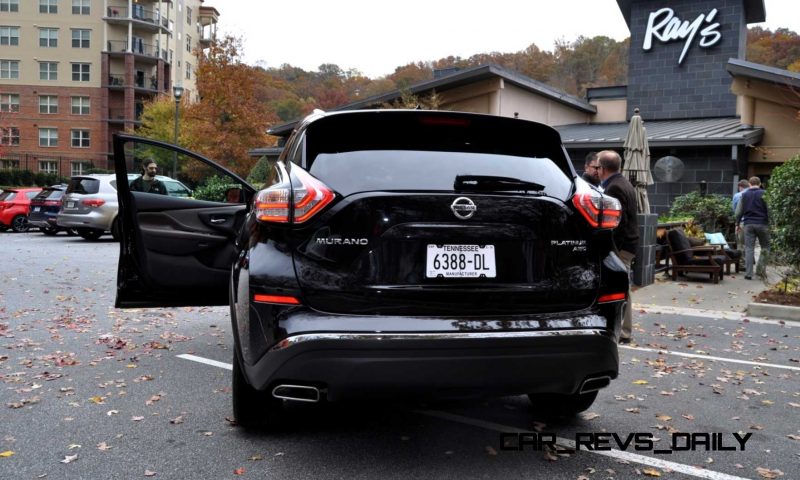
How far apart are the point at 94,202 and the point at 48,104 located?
163 ft

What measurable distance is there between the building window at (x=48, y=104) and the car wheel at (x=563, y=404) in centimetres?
6549

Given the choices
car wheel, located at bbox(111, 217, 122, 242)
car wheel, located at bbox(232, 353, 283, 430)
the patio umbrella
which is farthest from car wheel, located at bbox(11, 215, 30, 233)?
car wheel, located at bbox(232, 353, 283, 430)

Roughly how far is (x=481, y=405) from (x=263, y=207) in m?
2.32

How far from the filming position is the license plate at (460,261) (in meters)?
3.19

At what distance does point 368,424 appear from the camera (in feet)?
14.0

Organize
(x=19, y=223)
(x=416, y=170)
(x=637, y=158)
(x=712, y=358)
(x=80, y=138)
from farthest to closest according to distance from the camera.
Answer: (x=80, y=138)
(x=19, y=223)
(x=637, y=158)
(x=712, y=358)
(x=416, y=170)

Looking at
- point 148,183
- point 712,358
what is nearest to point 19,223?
point 148,183

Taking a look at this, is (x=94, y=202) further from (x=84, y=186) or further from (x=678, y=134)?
(x=678, y=134)

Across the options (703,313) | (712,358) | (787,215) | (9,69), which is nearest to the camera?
(712,358)

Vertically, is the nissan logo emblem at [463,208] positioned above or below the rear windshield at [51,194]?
below

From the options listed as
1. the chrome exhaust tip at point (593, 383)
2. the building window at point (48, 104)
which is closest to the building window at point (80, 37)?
the building window at point (48, 104)

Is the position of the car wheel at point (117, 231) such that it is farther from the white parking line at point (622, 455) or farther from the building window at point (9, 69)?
the building window at point (9, 69)

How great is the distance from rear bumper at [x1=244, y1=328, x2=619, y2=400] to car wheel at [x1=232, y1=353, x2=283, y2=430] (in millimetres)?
654

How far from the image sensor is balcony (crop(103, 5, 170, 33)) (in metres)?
59.6
